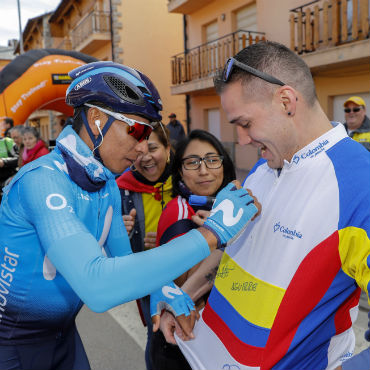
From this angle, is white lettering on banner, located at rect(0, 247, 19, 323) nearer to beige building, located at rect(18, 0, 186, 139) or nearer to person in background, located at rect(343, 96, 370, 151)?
person in background, located at rect(343, 96, 370, 151)

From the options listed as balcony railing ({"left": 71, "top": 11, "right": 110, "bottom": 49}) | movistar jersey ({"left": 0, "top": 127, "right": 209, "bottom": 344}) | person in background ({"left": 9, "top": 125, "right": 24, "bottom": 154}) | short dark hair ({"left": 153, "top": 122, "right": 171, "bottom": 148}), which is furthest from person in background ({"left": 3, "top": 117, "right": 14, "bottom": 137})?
balcony railing ({"left": 71, "top": 11, "right": 110, "bottom": 49})

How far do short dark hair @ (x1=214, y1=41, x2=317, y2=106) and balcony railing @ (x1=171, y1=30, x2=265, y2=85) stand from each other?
37.7 feet

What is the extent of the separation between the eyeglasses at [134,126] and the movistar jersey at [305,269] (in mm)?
645

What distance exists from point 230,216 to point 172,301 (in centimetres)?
73

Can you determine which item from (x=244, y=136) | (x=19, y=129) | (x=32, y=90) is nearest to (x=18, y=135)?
(x=19, y=129)

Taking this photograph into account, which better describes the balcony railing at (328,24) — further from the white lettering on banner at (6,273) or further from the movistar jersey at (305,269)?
the white lettering on banner at (6,273)

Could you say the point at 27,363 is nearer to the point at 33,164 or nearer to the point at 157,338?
the point at 157,338

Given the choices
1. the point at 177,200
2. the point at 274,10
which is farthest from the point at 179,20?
the point at 177,200

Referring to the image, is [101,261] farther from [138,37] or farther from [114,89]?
[138,37]

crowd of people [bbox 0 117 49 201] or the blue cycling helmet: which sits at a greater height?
the blue cycling helmet

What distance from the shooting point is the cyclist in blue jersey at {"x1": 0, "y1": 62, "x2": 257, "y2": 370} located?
1.30m

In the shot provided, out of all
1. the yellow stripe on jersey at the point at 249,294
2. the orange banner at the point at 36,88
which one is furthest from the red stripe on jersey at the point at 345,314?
the orange banner at the point at 36,88

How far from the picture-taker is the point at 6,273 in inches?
63.4

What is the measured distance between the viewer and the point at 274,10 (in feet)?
39.6
